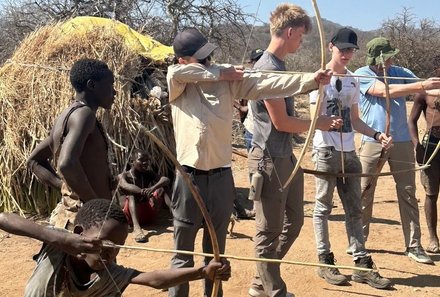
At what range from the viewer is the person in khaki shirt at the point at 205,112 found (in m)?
3.44

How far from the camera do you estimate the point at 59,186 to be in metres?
3.34

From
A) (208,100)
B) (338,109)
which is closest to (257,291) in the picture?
(338,109)

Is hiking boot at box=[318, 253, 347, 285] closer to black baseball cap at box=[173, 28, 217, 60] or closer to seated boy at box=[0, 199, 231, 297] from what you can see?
black baseball cap at box=[173, 28, 217, 60]

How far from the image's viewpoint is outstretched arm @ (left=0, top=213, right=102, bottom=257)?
94.7 inches

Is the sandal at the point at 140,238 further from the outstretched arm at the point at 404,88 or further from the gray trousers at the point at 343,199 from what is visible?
the outstretched arm at the point at 404,88

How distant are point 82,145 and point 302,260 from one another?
3.14 metres

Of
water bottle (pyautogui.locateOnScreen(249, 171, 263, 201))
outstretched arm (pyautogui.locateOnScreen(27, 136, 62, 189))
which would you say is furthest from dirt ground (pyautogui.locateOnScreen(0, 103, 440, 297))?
outstretched arm (pyautogui.locateOnScreen(27, 136, 62, 189))

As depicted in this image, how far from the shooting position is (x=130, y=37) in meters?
7.67

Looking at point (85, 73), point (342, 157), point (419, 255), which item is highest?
point (85, 73)

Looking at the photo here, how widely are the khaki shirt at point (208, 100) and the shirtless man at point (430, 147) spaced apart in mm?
2390

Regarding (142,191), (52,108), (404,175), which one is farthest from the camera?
(52,108)

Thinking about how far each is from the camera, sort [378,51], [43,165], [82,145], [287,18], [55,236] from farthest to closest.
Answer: [378,51]
[287,18]
[43,165]
[82,145]
[55,236]

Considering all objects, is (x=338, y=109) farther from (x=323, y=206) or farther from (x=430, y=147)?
(x=430, y=147)

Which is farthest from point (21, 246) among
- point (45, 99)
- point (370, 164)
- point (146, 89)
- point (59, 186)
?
point (370, 164)
